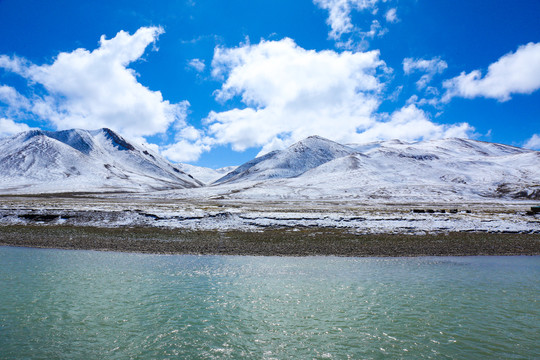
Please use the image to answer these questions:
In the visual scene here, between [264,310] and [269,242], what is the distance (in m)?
22.6

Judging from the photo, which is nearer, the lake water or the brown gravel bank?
the lake water

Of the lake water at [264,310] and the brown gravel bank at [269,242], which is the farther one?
the brown gravel bank at [269,242]

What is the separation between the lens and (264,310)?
63.9 feet

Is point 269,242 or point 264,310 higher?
point 269,242

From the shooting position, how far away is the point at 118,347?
14.4 m

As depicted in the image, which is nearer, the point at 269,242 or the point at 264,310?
the point at 264,310

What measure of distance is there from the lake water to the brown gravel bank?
6431 mm

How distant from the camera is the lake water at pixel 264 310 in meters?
14.6

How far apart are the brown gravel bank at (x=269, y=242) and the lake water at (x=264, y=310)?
21.1ft

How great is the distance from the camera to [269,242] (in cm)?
4209

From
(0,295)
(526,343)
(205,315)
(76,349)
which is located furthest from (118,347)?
(526,343)

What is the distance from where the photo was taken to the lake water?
47.8 feet

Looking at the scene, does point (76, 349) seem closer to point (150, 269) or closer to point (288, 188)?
point (150, 269)

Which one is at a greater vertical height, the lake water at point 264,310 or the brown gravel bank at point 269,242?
the brown gravel bank at point 269,242
